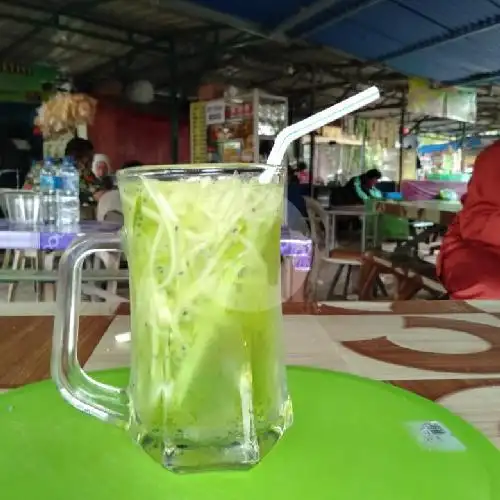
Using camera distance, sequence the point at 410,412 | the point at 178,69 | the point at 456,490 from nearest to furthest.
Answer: the point at 456,490 → the point at 410,412 → the point at 178,69

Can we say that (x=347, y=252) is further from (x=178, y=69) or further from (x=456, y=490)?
(x=178, y=69)

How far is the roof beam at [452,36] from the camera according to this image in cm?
428

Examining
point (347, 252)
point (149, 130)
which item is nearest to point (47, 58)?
point (149, 130)

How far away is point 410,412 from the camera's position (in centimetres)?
48

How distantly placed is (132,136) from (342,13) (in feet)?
20.6

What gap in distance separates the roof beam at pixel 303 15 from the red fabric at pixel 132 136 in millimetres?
4625

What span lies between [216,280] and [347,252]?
12.1 feet

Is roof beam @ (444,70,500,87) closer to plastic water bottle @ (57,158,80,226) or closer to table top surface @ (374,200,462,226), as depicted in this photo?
table top surface @ (374,200,462,226)

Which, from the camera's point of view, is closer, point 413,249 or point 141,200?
point 141,200

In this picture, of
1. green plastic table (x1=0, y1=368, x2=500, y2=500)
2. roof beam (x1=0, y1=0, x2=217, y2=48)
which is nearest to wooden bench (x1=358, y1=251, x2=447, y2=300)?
green plastic table (x1=0, y1=368, x2=500, y2=500)

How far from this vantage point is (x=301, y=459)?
15.9 inches

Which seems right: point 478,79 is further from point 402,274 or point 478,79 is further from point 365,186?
point 402,274

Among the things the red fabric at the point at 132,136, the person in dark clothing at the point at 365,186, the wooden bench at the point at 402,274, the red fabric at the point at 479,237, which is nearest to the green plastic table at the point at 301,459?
the red fabric at the point at 479,237

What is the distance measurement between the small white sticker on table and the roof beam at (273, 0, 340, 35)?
13.0ft
